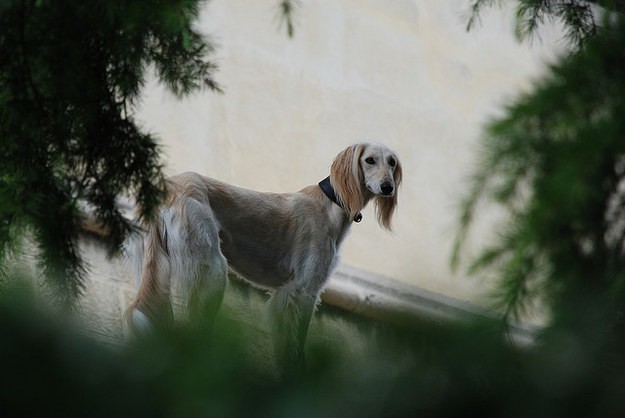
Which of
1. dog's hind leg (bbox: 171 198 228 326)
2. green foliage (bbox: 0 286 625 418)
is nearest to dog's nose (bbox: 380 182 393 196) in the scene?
dog's hind leg (bbox: 171 198 228 326)

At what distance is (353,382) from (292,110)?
6.13m

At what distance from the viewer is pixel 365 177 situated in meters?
2.91

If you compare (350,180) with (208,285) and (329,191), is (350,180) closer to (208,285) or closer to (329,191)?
(329,191)

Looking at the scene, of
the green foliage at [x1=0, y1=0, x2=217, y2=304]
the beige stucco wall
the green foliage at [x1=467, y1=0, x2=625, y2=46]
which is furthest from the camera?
the beige stucco wall

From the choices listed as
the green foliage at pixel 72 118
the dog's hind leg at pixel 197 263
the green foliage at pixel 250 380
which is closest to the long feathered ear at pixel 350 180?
the dog's hind leg at pixel 197 263

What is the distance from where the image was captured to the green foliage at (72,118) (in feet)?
5.37

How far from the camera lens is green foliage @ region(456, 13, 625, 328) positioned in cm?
88

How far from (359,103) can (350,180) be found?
12.1 feet

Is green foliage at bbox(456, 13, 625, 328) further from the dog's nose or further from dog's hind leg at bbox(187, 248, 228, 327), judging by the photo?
the dog's nose

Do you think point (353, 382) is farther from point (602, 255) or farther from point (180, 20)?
point (180, 20)

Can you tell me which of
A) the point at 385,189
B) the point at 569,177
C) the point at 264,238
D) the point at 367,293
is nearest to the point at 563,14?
the point at 385,189

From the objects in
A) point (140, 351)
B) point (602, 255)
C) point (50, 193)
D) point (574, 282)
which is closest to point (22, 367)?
point (140, 351)

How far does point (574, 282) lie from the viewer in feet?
2.38

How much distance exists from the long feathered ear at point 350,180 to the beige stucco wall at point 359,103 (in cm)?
300
